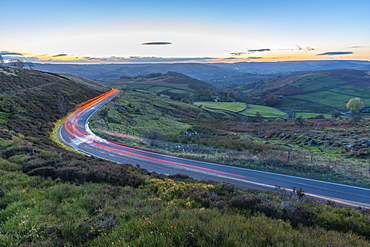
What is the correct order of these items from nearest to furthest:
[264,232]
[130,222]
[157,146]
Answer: [264,232], [130,222], [157,146]

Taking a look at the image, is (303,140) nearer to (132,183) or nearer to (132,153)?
(132,153)

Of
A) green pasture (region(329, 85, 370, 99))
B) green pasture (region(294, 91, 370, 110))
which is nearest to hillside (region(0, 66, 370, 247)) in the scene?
green pasture (region(294, 91, 370, 110))

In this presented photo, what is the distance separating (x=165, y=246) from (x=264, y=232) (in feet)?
8.07

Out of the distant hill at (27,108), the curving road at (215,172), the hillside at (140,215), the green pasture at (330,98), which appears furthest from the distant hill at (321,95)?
the hillside at (140,215)

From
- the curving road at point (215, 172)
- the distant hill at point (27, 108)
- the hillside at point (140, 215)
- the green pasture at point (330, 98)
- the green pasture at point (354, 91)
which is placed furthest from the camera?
the green pasture at point (354, 91)

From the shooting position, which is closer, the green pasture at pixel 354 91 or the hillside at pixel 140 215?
the hillside at pixel 140 215

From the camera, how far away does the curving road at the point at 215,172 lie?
13750mm

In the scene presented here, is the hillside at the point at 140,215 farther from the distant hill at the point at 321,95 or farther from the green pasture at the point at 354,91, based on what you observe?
the green pasture at the point at 354,91

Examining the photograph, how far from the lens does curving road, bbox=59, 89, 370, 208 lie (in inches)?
541

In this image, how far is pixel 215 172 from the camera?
18406 mm

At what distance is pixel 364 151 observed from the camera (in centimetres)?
2367

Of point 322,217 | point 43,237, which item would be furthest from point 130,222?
point 322,217

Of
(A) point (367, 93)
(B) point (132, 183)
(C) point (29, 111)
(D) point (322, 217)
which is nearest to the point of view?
(D) point (322, 217)

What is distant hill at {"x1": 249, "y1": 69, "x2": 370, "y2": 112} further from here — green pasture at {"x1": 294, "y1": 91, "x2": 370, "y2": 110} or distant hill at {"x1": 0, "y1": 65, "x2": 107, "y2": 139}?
distant hill at {"x1": 0, "y1": 65, "x2": 107, "y2": 139}
